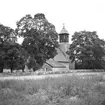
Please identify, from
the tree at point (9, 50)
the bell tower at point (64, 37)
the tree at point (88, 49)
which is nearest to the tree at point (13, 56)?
the tree at point (9, 50)

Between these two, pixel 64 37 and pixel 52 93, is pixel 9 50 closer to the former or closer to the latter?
pixel 52 93

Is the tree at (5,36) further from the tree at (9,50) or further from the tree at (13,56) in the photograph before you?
the tree at (13,56)

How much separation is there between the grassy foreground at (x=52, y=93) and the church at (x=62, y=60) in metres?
44.6

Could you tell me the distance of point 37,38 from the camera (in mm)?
42812

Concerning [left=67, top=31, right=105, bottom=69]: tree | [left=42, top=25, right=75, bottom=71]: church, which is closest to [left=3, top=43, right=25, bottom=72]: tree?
[left=42, top=25, right=75, bottom=71]: church

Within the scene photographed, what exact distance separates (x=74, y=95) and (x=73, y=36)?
51.8 m

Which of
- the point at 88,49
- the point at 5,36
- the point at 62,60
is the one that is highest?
the point at 5,36

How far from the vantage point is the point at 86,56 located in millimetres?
58594

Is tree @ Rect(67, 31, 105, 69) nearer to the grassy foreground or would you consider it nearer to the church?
the church

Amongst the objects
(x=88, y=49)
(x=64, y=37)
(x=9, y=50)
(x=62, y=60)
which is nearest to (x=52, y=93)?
(x=9, y=50)

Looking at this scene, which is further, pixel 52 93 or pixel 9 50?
pixel 9 50

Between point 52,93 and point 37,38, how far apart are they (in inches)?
1233

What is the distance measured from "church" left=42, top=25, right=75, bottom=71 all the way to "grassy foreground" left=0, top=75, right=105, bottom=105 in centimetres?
4464

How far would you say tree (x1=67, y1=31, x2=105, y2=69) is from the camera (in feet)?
191
